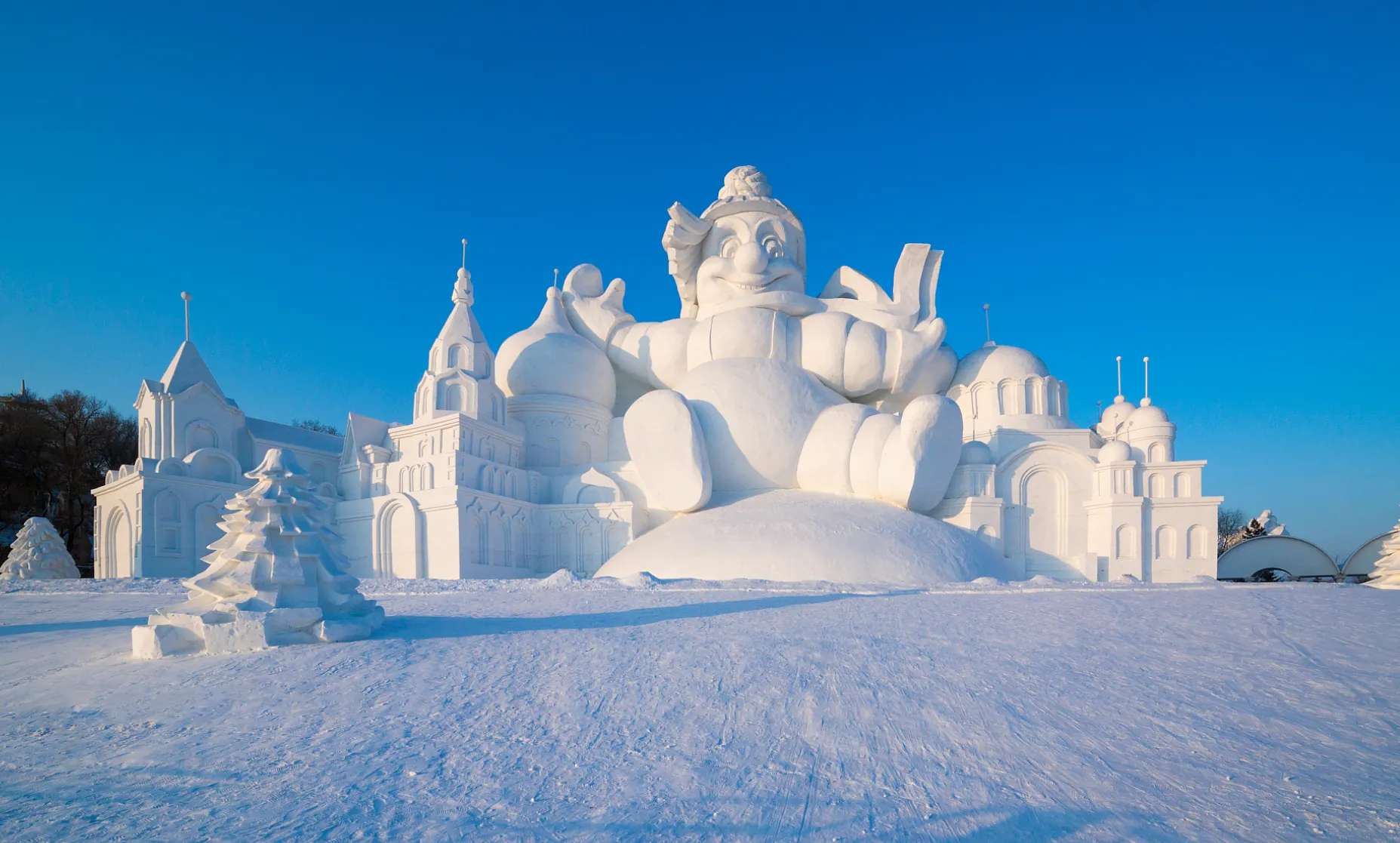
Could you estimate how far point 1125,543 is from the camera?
59.6ft

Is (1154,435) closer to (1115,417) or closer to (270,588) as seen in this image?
(1115,417)

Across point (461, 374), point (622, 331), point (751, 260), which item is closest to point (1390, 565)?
point (751, 260)

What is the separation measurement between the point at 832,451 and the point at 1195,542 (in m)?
8.74

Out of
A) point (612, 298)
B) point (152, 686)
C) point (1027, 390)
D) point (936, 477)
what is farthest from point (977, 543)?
point (152, 686)

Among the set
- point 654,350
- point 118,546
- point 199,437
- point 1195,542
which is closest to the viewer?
point 118,546

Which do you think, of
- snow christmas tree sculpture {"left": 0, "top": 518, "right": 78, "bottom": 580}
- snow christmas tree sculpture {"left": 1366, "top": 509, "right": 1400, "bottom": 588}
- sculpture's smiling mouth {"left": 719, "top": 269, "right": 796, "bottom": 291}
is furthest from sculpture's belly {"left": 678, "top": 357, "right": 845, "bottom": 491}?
snow christmas tree sculpture {"left": 0, "top": 518, "right": 78, "bottom": 580}

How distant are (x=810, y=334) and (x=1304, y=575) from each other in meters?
18.0

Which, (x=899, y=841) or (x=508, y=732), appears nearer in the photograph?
(x=899, y=841)

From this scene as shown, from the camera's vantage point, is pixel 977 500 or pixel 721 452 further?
pixel 977 500

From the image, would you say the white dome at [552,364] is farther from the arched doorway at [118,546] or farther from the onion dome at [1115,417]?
the onion dome at [1115,417]

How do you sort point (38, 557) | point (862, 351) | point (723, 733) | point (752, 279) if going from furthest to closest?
point (752, 279)
point (862, 351)
point (38, 557)
point (723, 733)

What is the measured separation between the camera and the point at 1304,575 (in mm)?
24578

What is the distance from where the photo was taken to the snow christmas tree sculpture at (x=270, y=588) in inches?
224

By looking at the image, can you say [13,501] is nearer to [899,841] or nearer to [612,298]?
[612,298]
